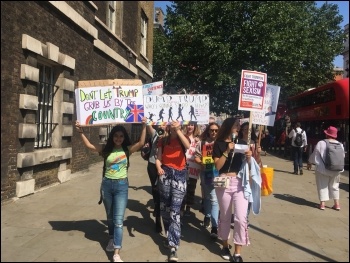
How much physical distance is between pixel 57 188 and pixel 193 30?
1483 cm

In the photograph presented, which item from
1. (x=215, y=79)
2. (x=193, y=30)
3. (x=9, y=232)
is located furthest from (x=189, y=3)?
(x=9, y=232)

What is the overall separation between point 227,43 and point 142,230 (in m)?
16.4

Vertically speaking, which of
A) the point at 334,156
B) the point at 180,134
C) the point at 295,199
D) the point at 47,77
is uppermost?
the point at 47,77

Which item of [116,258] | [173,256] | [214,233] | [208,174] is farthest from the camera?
[208,174]

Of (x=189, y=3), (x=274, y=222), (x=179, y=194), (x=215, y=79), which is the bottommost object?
(x=274, y=222)

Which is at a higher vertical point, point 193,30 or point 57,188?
point 193,30

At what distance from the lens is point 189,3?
2214cm

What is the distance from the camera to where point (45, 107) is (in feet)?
26.9

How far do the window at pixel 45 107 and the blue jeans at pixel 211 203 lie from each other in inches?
165

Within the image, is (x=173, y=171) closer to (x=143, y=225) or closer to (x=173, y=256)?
(x=173, y=256)

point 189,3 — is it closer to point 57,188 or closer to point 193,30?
point 193,30

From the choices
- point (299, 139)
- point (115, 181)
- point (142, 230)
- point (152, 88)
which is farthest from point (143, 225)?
point (299, 139)

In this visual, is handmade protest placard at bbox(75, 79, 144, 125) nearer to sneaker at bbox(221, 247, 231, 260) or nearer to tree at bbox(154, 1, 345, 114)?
sneaker at bbox(221, 247, 231, 260)


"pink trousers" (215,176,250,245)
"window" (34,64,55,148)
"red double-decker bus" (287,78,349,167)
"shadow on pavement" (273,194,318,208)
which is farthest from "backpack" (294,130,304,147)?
"pink trousers" (215,176,250,245)
